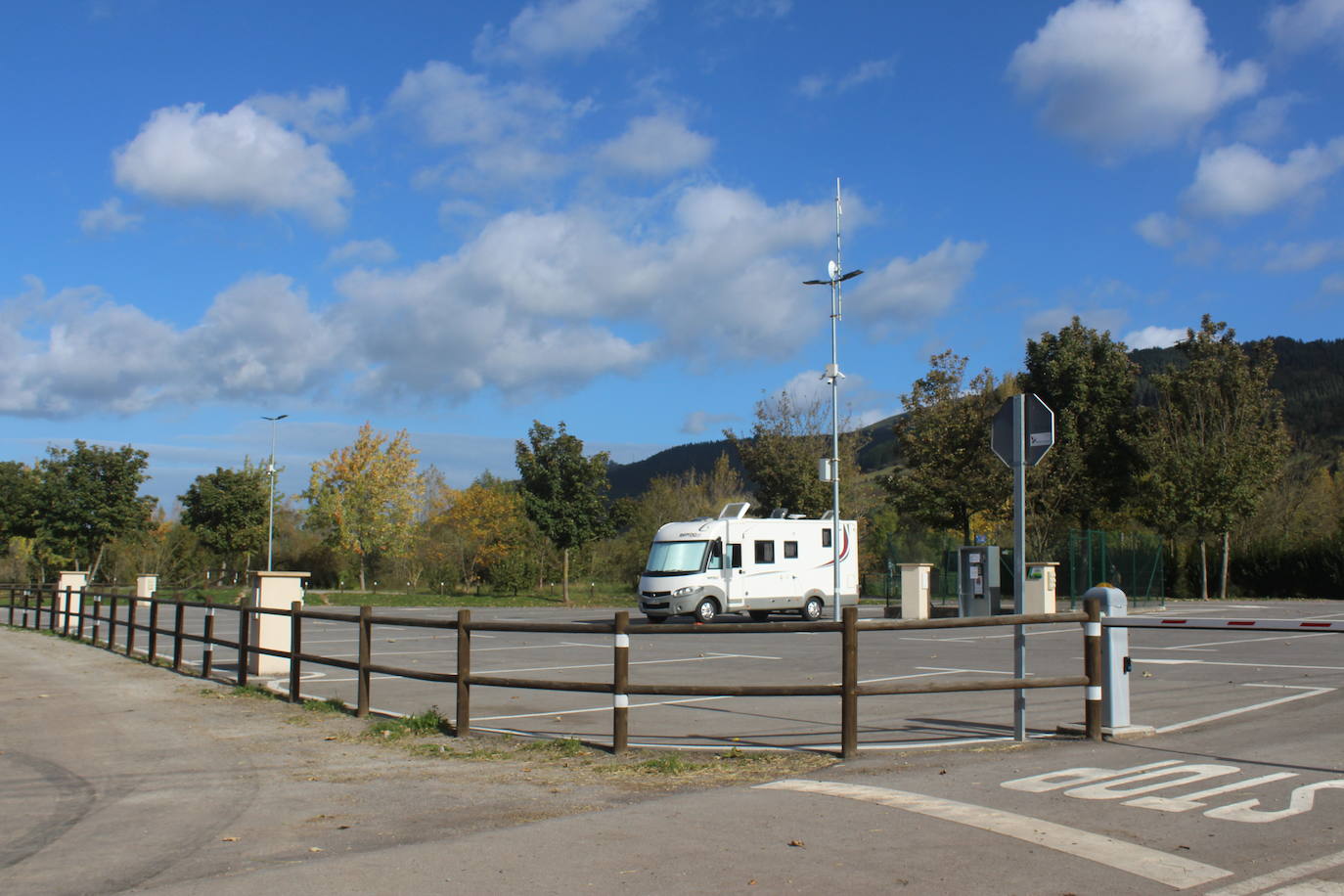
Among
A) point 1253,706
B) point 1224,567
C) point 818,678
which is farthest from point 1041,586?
point 1253,706

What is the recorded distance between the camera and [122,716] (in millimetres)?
11461

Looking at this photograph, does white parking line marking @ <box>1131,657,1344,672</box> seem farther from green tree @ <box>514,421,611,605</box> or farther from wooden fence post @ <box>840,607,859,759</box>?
green tree @ <box>514,421,611,605</box>

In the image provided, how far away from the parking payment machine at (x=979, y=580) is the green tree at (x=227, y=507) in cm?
3770

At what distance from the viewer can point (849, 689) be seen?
311 inches

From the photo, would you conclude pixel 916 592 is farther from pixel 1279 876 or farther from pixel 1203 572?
pixel 1279 876

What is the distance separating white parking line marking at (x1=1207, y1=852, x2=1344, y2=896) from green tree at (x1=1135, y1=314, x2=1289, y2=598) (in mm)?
37230

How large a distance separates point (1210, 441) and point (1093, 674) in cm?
3642

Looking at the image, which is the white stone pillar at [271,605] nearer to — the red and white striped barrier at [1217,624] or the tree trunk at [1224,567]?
the red and white striped barrier at [1217,624]

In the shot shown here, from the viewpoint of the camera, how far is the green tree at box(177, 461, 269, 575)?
53.6 metres

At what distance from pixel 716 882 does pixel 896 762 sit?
3.09m

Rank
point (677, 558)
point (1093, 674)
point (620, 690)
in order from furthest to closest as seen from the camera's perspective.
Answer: point (677, 558) → point (1093, 674) → point (620, 690)

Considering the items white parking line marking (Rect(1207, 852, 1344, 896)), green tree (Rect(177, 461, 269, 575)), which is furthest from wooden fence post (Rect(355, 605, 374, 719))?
green tree (Rect(177, 461, 269, 575))

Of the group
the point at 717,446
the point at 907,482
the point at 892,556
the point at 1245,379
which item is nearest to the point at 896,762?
the point at 892,556

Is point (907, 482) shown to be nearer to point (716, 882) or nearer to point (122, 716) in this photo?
point (122, 716)
